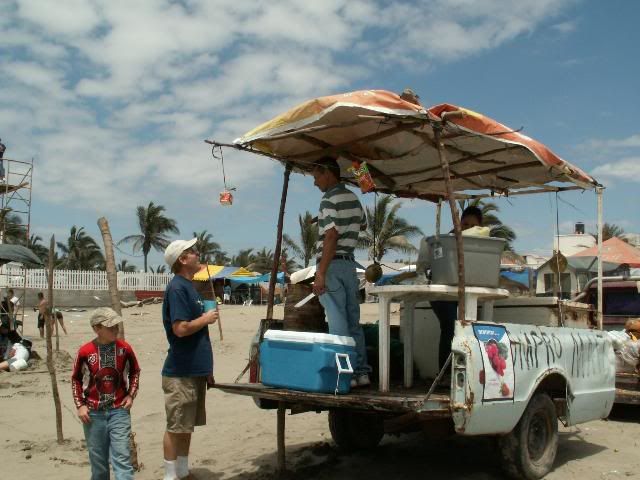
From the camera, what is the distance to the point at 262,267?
2264 inches

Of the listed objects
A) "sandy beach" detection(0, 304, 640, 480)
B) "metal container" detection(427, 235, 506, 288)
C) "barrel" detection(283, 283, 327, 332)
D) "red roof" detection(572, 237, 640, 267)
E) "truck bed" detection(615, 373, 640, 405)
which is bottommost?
"sandy beach" detection(0, 304, 640, 480)

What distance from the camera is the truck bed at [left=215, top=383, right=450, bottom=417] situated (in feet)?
13.7

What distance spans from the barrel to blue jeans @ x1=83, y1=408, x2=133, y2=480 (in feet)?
5.20

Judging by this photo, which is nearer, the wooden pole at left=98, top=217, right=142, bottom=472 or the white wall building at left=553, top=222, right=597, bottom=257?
the wooden pole at left=98, top=217, right=142, bottom=472

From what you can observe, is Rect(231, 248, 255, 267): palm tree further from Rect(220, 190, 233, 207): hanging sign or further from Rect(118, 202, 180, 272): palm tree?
Rect(220, 190, 233, 207): hanging sign

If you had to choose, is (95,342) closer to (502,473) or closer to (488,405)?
(488,405)

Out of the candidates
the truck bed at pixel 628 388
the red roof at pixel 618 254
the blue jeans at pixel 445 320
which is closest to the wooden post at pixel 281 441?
the blue jeans at pixel 445 320

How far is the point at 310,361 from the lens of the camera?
4801 millimetres

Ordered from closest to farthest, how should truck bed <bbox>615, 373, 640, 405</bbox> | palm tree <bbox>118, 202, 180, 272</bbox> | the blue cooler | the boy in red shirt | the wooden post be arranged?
the boy in red shirt < the blue cooler < the wooden post < truck bed <bbox>615, 373, 640, 405</bbox> < palm tree <bbox>118, 202, 180, 272</bbox>

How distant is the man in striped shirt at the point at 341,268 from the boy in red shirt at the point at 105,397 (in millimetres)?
1551

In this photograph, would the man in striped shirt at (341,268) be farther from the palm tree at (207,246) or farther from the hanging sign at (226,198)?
the palm tree at (207,246)

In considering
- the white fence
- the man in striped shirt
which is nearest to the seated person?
the man in striped shirt

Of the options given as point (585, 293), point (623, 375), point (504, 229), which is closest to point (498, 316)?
point (623, 375)

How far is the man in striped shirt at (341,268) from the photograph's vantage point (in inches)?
201
